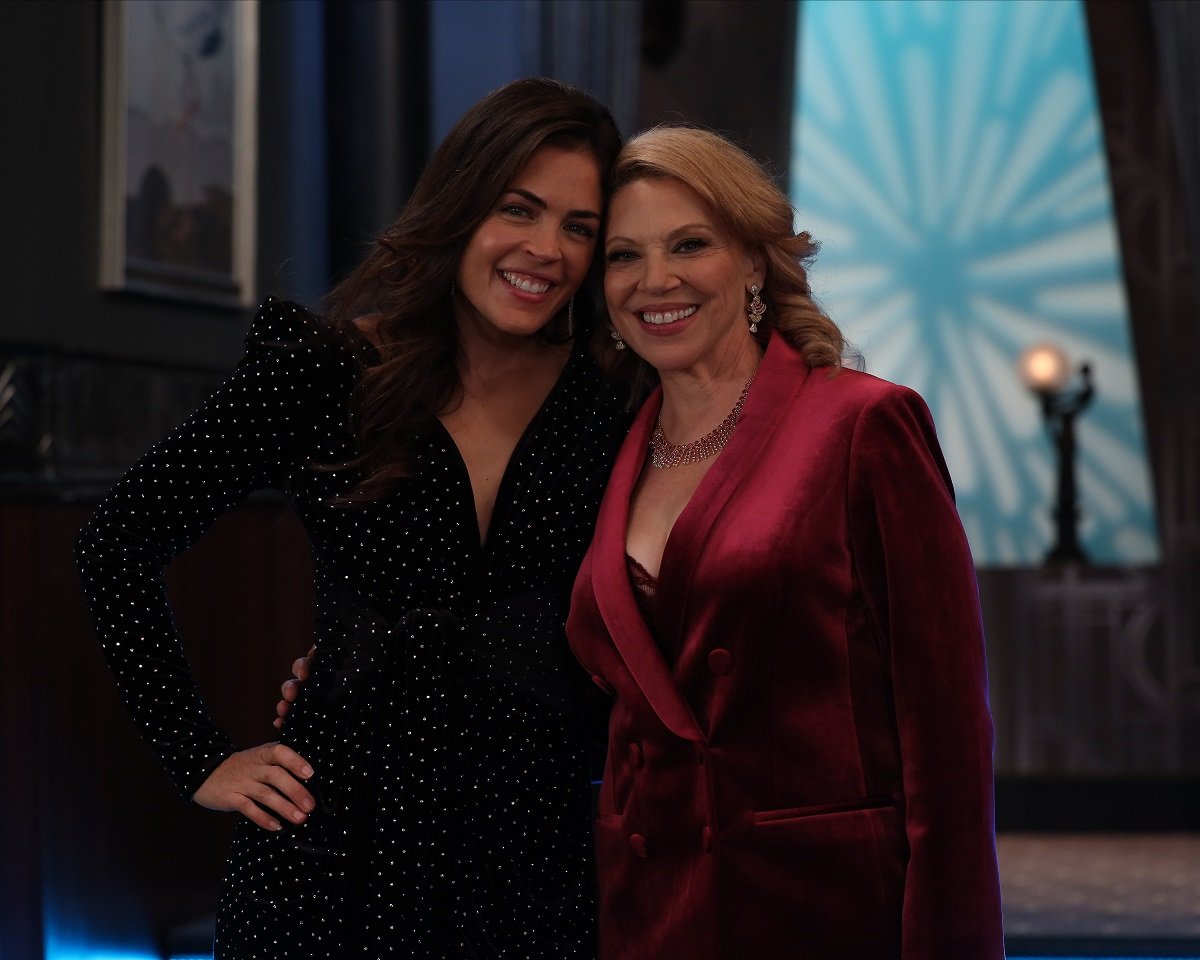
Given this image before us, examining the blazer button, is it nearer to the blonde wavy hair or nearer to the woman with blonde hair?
Result: the woman with blonde hair

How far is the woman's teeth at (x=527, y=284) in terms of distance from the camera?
1.86m

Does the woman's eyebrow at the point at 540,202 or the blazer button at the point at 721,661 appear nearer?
the blazer button at the point at 721,661

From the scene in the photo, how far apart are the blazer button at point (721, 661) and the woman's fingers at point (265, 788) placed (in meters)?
0.53

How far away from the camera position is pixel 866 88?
6094mm

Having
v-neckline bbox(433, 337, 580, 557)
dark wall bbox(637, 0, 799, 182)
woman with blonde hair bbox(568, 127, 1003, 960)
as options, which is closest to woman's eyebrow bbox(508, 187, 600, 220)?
woman with blonde hair bbox(568, 127, 1003, 960)

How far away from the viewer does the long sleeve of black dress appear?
1785 mm

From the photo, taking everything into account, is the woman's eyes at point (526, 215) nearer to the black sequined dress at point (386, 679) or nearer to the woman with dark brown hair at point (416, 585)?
the woman with dark brown hair at point (416, 585)

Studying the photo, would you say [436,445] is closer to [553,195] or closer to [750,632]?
[553,195]

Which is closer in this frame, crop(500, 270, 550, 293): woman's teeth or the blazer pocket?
the blazer pocket

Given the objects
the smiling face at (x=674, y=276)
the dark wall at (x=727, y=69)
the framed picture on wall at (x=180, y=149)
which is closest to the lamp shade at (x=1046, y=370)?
the dark wall at (x=727, y=69)

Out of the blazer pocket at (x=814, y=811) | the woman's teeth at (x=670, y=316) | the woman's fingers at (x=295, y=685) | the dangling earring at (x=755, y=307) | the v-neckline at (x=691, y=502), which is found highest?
the dangling earring at (x=755, y=307)

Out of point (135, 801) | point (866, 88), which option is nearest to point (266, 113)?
point (135, 801)

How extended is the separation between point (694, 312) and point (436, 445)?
375 mm

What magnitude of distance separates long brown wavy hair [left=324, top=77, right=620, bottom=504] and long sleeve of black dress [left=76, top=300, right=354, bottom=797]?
0.22ft
